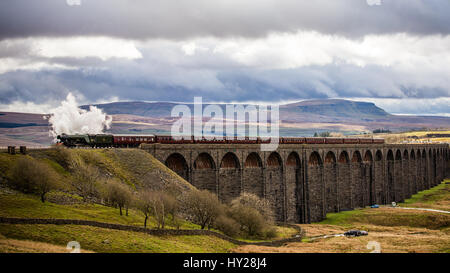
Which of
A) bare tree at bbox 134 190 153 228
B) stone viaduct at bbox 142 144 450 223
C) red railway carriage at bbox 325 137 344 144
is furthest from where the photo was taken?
red railway carriage at bbox 325 137 344 144

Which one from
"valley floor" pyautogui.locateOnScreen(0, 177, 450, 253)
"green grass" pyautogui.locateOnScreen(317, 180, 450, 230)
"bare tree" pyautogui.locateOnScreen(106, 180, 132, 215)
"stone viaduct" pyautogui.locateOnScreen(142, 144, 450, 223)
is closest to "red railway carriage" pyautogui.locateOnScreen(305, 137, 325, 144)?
"stone viaduct" pyautogui.locateOnScreen(142, 144, 450, 223)

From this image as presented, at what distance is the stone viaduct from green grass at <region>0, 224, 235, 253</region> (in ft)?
58.0

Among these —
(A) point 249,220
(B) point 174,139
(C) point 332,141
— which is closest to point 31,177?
(A) point 249,220

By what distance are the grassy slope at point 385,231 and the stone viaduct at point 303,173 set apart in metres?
5.16

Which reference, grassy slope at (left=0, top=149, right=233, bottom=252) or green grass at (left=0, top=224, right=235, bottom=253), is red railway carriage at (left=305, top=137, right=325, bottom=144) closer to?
grassy slope at (left=0, top=149, right=233, bottom=252)

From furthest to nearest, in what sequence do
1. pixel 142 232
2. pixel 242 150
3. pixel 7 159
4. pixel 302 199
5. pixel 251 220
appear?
pixel 302 199
pixel 242 150
pixel 251 220
pixel 7 159
pixel 142 232

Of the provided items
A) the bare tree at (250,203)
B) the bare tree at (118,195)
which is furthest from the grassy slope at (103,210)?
the bare tree at (250,203)

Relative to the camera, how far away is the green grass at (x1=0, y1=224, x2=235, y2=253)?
33.7 meters

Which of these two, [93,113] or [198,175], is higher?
[93,113]

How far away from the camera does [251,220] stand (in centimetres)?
5197

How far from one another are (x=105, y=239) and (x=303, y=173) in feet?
161

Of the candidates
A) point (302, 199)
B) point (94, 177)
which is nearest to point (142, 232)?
point (94, 177)
